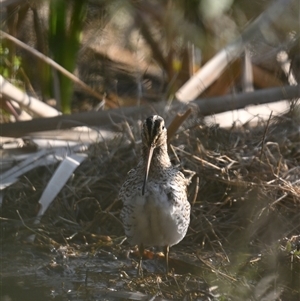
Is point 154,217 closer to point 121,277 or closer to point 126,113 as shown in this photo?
point 121,277

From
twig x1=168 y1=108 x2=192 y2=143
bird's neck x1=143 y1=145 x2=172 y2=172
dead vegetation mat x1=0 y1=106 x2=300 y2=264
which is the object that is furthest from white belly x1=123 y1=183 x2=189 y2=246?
twig x1=168 y1=108 x2=192 y2=143

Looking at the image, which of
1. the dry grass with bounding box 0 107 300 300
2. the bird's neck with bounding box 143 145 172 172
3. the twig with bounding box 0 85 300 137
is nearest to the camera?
the bird's neck with bounding box 143 145 172 172

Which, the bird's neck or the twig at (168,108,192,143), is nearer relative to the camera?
the bird's neck

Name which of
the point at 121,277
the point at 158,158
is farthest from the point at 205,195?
the point at 121,277

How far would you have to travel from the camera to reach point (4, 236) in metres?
4.13

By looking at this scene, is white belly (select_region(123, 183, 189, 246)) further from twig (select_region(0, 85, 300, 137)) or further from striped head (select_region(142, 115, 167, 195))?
twig (select_region(0, 85, 300, 137))

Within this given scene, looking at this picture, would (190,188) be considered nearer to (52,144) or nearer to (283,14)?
(52,144)

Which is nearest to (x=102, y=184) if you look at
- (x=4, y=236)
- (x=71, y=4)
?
(x=4, y=236)

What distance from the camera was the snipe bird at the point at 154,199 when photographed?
3.28 m

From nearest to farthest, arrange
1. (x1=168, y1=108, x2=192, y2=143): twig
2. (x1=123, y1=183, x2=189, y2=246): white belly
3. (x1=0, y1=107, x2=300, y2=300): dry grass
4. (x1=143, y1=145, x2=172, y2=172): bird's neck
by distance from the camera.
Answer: (x1=123, y1=183, x2=189, y2=246): white belly, (x1=143, y1=145, x2=172, y2=172): bird's neck, (x1=0, y1=107, x2=300, y2=300): dry grass, (x1=168, y1=108, x2=192, y2=143): twig

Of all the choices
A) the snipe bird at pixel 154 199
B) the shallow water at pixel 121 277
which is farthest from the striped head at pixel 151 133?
the shallow water at pixel 121 277

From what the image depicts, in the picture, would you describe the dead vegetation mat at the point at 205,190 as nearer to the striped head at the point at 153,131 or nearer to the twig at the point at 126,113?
the twig at the point at 126,113

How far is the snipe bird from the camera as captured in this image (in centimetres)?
328

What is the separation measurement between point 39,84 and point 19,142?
142 cm
